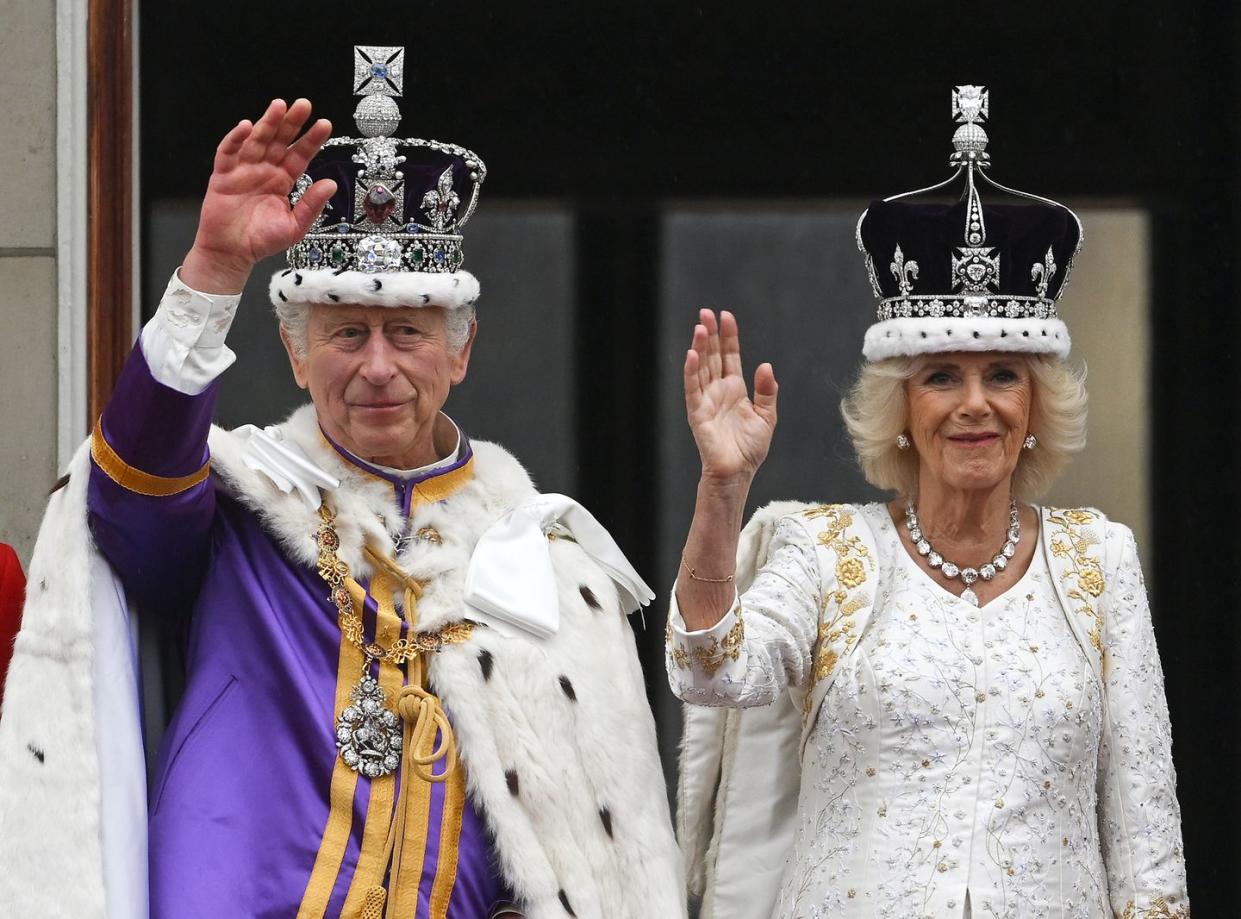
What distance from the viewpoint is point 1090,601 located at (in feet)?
14.9

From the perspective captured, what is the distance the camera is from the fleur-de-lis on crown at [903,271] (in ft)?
15.3

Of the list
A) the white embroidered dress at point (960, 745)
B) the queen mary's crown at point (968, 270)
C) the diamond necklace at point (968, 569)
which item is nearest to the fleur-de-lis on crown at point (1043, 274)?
the queen mary's crown at point (968, 270)

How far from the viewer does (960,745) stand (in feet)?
14.3

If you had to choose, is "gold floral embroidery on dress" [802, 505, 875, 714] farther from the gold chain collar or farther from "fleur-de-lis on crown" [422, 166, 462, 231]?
"fleur-de-lis on crown" [422, 166, 462, 231]

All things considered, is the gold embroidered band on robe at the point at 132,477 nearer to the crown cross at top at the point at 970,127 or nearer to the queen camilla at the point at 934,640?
the queen camilla at the point at 934,640

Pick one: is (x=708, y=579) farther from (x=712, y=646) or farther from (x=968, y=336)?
(x=968, y=336)

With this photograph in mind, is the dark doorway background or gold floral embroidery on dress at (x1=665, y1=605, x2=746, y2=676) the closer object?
gold floral embroidery on dress at (x1=665, y1=605, x2=746, y2=676)

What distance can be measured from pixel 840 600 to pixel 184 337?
1367 millimetres

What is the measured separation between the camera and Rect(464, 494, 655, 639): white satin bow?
14.0ft

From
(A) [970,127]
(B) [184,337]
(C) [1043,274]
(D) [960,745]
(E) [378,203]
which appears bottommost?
(D) [960,745]

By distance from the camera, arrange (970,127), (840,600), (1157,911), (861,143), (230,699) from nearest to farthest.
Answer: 1. (230,699)
2. (1157,911)
3. (840,600)
4. (970,127)
5. (861,143)

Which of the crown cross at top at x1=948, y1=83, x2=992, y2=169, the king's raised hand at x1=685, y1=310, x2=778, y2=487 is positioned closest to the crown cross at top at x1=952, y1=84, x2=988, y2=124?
the crown cross at top at x1=948, y1=83, x2=992, y2=169

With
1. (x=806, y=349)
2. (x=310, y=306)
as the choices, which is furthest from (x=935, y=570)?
(x=806, y=349)

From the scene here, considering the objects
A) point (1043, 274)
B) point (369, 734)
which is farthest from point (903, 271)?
point (369, 734)
